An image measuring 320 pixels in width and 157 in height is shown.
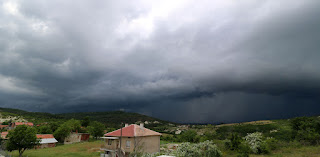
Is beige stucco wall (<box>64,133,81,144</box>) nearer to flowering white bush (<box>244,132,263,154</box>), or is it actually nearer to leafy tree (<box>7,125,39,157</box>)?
leafy tree (<box>7,125,39,157</box>)

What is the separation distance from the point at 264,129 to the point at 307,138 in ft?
120

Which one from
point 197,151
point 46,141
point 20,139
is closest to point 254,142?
point 197,151

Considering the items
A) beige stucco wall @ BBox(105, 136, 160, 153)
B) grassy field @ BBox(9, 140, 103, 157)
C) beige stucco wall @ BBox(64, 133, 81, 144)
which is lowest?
beige stucco wall @ BBox(64, 133, 81, 144)

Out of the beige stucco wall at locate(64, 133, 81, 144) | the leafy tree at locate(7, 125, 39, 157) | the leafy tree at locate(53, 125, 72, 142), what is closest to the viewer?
the leafy tree at locate(7, 125, 39, 157)

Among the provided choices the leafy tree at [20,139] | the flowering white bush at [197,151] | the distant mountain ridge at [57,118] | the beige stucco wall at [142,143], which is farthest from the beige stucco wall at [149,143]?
the distant mountain ridge at [57,118]

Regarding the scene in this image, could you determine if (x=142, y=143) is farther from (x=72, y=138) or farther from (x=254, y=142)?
(x=72, y=138)

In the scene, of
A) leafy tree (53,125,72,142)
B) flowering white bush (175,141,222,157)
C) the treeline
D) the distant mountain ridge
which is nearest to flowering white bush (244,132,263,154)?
flowering white bush (175,141,222,157)

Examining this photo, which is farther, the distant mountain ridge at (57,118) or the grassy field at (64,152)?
the distant mountain ridge at (57,118)

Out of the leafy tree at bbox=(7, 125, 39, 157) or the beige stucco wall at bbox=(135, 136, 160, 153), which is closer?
the leafy tree at bbox=(7, 125, 39, 157)

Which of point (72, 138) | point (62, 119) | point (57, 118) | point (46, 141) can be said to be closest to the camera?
point (46, 141)

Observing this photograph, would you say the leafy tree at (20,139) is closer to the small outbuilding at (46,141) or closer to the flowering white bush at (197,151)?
the small outbuilding at (46,141)

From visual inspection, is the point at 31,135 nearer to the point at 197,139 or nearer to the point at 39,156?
the point at 39,156

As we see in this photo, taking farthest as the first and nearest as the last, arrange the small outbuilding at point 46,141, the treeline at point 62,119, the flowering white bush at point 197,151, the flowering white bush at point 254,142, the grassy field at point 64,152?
1. the treeline at point 62,119
2. the small outbuilding at point 46,141
3. the grassy field at point 64,152
4. the flowering white bush at point 254,142
5. the flowering white bush at point 197,151

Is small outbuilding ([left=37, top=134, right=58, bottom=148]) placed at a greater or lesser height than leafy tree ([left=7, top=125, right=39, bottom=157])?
lesser
